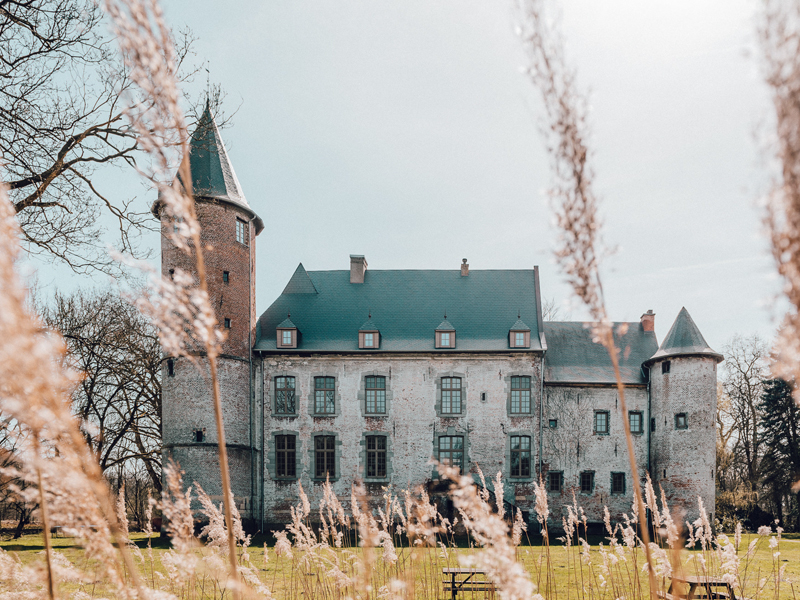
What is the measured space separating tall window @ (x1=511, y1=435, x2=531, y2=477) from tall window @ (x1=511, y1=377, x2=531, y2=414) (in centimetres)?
96

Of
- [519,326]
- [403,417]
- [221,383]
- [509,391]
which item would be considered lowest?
[403,417]

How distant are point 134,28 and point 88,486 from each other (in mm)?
850

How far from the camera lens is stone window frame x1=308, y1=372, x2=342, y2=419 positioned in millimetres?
21938

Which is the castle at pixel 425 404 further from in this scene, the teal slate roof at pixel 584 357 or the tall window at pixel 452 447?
the teal slate roof at pixel 584 357

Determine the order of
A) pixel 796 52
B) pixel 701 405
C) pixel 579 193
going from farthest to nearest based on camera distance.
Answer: pixel 701 405, pixel 579 193, pixel 796 52

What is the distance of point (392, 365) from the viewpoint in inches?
877

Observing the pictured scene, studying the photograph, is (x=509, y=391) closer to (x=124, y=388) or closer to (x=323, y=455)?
(x=323, y=455)

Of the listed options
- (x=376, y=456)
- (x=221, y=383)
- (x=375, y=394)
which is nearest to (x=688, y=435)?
(x=376, y=456)

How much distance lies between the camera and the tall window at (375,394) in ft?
72.1

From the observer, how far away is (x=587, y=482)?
22.1 m

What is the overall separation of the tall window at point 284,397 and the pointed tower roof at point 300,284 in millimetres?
4054

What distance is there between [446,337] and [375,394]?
3.39 metres

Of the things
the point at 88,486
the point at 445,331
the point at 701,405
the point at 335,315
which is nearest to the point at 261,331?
the point at 335,315

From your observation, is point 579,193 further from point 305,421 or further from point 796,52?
point 305,421
